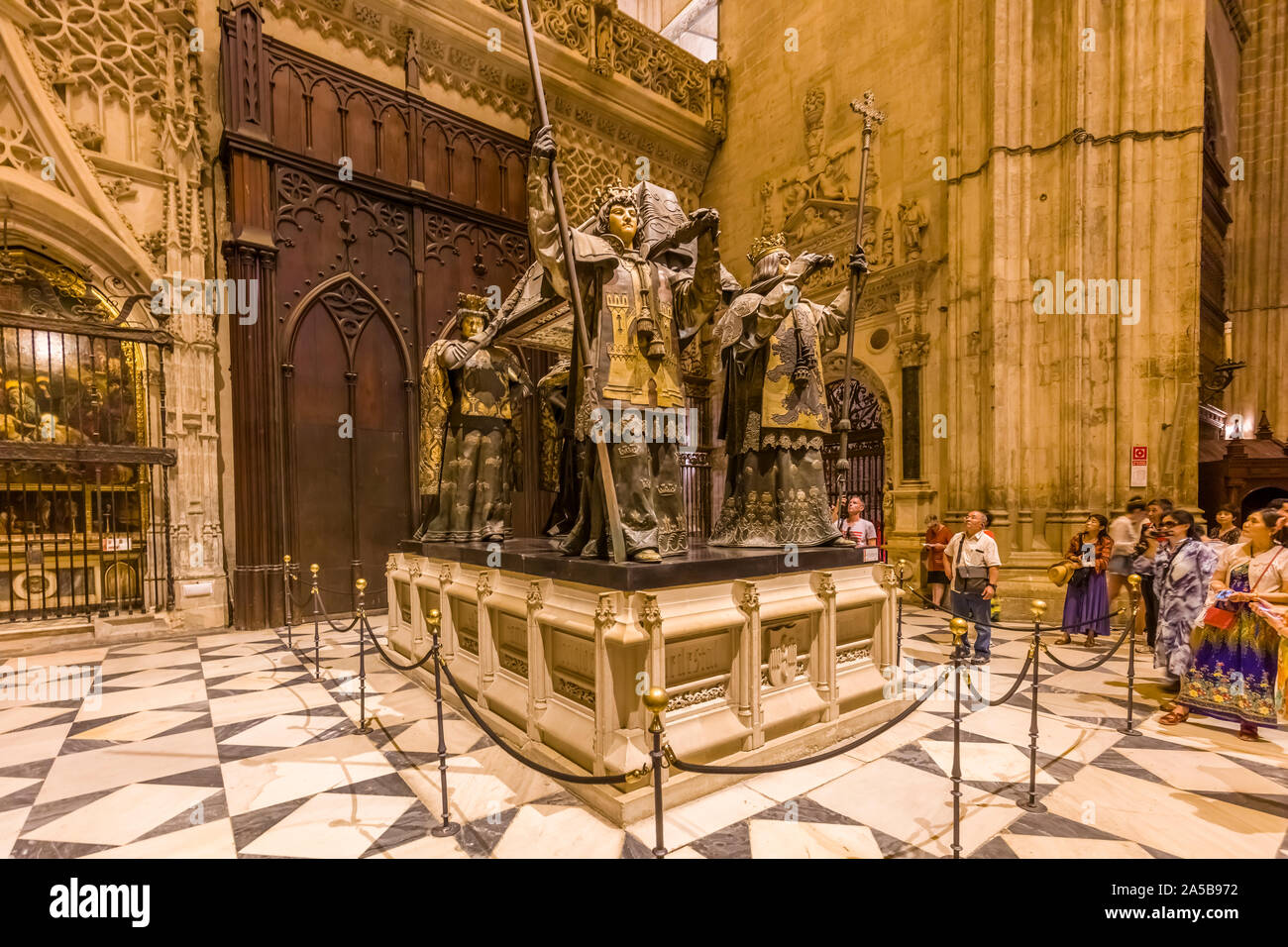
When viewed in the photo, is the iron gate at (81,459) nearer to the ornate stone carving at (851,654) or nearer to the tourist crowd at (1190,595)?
the ornate stone carving at (851,654)

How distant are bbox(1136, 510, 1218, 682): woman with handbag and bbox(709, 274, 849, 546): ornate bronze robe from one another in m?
2.83

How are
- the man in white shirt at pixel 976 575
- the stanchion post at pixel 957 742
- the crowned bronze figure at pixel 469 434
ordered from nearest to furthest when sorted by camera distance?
the stanchion post at pixel 957 742 < the man in white shirt at pixel 976 575 < the crowned bronze figure at pixel 469 434

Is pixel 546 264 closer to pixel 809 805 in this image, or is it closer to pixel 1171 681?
pixel 809 805

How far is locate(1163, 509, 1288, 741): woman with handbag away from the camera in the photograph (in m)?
3.71

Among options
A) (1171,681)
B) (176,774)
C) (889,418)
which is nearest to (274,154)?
(176,774)

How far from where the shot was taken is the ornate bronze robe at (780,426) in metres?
4.42

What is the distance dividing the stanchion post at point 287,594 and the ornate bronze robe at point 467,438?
262cm

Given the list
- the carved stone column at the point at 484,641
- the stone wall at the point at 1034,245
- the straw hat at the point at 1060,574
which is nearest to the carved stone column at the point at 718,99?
the stone wall at the point at 1034,245

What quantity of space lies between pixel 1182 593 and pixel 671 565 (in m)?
4.36

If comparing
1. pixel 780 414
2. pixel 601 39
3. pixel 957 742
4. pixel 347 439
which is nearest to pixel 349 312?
pixel 347 439

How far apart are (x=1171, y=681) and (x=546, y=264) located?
20.0 ft

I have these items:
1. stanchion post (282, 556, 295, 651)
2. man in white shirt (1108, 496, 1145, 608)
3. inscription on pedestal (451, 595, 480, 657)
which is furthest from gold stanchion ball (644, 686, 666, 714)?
man in white shirt (1108, 496, 1145, 608)

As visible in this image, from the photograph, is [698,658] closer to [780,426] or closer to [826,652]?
[826,652]

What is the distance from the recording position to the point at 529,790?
318cm
